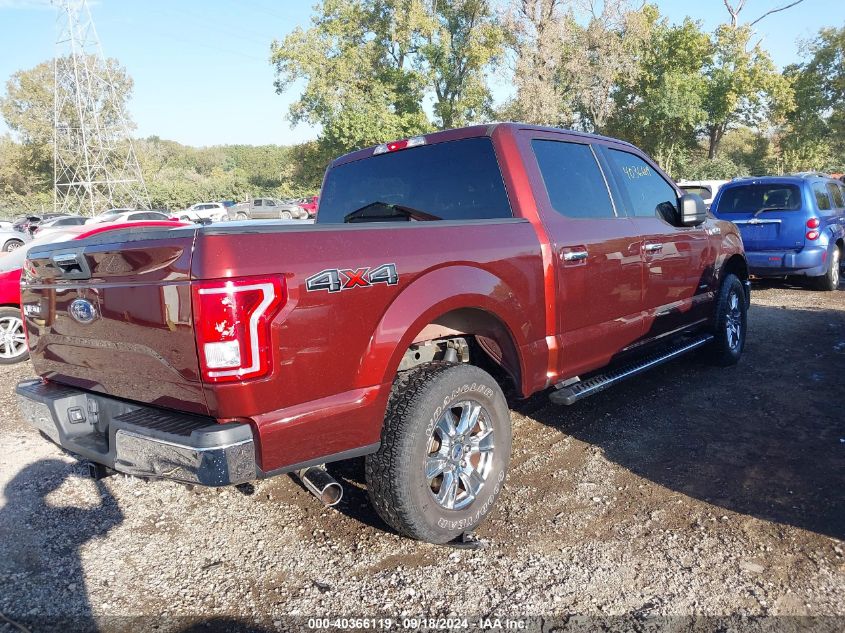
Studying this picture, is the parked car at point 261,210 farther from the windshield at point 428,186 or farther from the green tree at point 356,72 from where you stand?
the windshield at point 428,186

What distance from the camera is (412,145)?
3.76 meters

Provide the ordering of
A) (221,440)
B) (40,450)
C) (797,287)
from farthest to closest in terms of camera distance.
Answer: (797,287) → (40,450) → (221,440)

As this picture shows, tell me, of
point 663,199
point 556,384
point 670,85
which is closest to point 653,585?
point 556,384

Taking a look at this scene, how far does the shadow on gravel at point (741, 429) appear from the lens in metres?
3.25

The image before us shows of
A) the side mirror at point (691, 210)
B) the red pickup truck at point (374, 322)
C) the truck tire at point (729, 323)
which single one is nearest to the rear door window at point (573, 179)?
the red pickup truck at point (374, 322)

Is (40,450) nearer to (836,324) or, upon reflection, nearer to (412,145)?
(412,145)

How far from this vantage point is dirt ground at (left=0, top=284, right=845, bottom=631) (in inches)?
96.3

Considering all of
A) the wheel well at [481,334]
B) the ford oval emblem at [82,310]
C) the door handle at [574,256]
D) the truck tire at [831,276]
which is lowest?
the truck tire at [831,276]

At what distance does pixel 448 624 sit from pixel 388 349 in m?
1.11

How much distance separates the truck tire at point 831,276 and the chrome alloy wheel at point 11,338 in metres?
11.3

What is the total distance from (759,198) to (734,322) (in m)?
5.02

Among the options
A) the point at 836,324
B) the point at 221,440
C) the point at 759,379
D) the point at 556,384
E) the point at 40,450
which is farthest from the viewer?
the point at 836,324

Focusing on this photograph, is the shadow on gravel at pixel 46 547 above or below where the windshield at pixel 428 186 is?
below

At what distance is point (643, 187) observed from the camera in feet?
14.9
